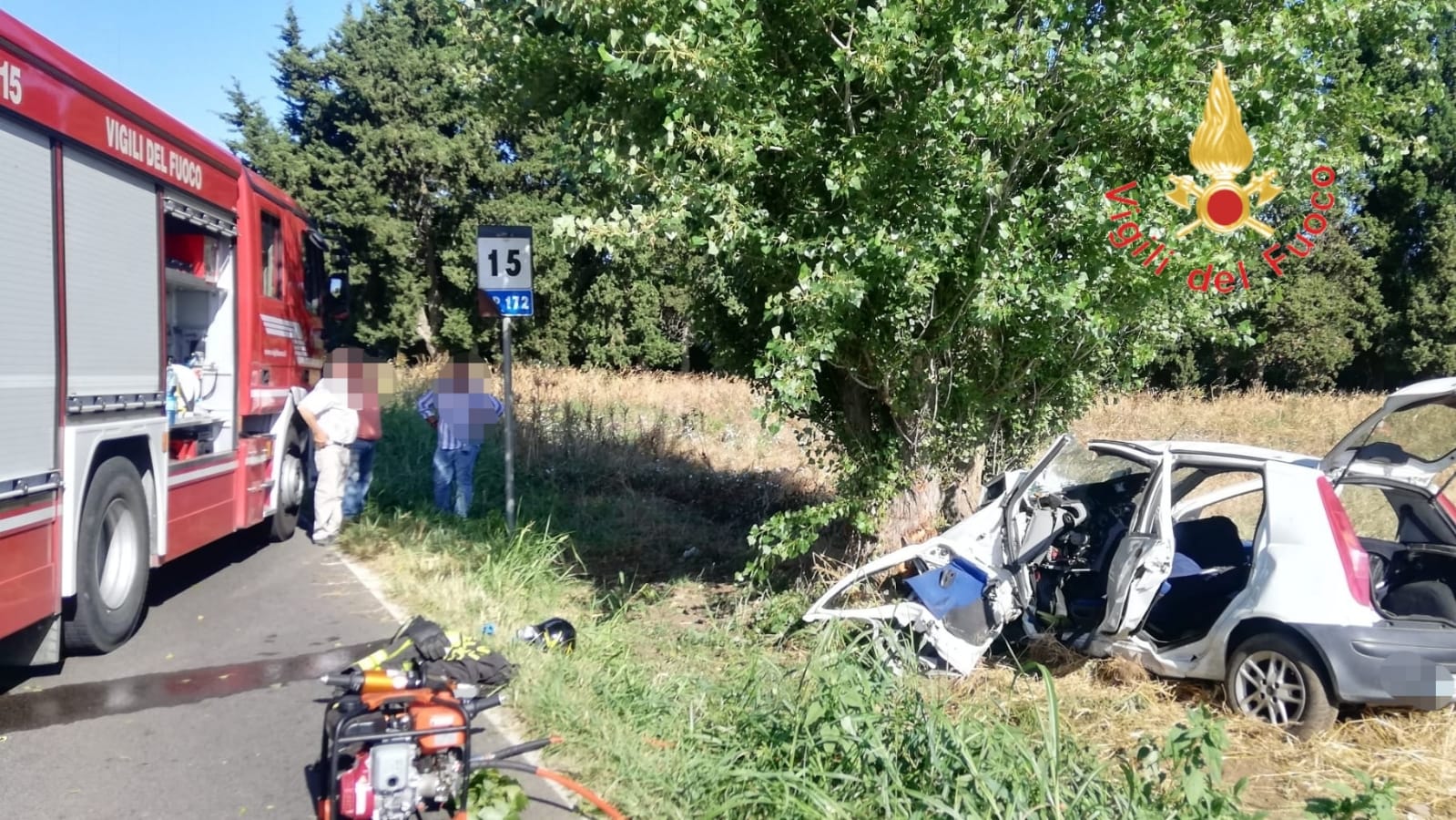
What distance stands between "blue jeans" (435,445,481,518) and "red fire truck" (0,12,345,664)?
162 centimetres

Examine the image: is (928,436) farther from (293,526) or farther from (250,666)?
(293,526)

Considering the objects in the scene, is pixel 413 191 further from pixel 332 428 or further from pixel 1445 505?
pixel 1445 505

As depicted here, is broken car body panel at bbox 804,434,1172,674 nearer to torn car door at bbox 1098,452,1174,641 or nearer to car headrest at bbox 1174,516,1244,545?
torn car door at bbox 1098,452,1174,641

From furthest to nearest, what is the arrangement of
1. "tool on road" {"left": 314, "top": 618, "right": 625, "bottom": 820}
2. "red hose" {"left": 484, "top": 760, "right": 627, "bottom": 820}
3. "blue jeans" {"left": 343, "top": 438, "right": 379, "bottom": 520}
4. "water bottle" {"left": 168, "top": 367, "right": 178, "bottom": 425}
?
1. "blue jeans" {"left": 343, "top": 438, "right": 379, "bottom": 520}
2. "water bottle" {"left": 168, "top": 367, "right": 178, "bottom": 425}
3. "red hose" {"left": 484, "top": 760, "right": 627, "bottom": 820}
4. "tool on road" {"left": 314, "top": 618, "right": 625, "bottom": 820}

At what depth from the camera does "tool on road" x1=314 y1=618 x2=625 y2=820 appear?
3.70 meters

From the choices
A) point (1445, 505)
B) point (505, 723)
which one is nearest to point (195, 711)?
point (505, 723)

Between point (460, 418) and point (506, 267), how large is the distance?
203 centimetres

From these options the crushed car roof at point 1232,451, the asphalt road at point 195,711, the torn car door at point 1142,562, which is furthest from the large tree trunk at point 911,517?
the asphalt road at point 195,711

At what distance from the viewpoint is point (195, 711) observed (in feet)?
17.7

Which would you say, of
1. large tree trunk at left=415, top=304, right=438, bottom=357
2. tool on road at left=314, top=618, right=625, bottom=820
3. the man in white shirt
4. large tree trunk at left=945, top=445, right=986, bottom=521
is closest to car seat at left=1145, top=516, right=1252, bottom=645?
large tree trunk at left=945, top=445, right=986, bottom=521

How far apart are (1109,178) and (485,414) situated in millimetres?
6333

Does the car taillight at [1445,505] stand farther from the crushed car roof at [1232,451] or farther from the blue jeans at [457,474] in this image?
the blue jeans at [457,474]

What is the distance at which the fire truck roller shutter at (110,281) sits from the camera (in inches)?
225

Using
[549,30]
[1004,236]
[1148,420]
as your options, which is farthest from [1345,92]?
[1148,420]
